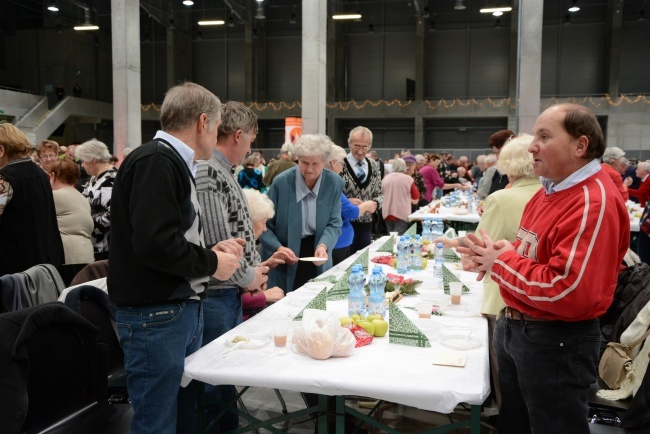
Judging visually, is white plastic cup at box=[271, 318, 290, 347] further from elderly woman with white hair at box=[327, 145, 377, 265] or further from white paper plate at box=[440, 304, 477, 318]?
elderly woman with white hair at box=[327, 145, 377, 265]

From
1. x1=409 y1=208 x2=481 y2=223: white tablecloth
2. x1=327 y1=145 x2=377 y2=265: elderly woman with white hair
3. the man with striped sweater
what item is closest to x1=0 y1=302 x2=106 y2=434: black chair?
the man with striped sweater

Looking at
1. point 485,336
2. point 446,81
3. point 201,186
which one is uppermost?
point 446,81

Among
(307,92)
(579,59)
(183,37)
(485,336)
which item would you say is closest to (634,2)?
(579,59)

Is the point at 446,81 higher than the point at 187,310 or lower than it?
higher

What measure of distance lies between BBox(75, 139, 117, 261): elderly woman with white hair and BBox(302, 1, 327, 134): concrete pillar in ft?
30.5

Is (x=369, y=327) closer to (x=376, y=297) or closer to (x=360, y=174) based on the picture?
(x=376, y=297)

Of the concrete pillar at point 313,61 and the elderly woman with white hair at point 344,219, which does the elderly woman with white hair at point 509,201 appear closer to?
the elderly woman with white hair at point 344,219

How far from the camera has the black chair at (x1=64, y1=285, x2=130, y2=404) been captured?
2.62m

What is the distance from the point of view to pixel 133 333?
1.92m

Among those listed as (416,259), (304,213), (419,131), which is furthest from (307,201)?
(419,131)

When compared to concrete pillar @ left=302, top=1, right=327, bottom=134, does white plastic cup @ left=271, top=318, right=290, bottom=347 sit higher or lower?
lower

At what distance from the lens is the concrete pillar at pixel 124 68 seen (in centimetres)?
1379

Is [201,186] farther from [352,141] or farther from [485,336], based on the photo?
[352,141]

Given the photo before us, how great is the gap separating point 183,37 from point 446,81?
11168 millimetres
